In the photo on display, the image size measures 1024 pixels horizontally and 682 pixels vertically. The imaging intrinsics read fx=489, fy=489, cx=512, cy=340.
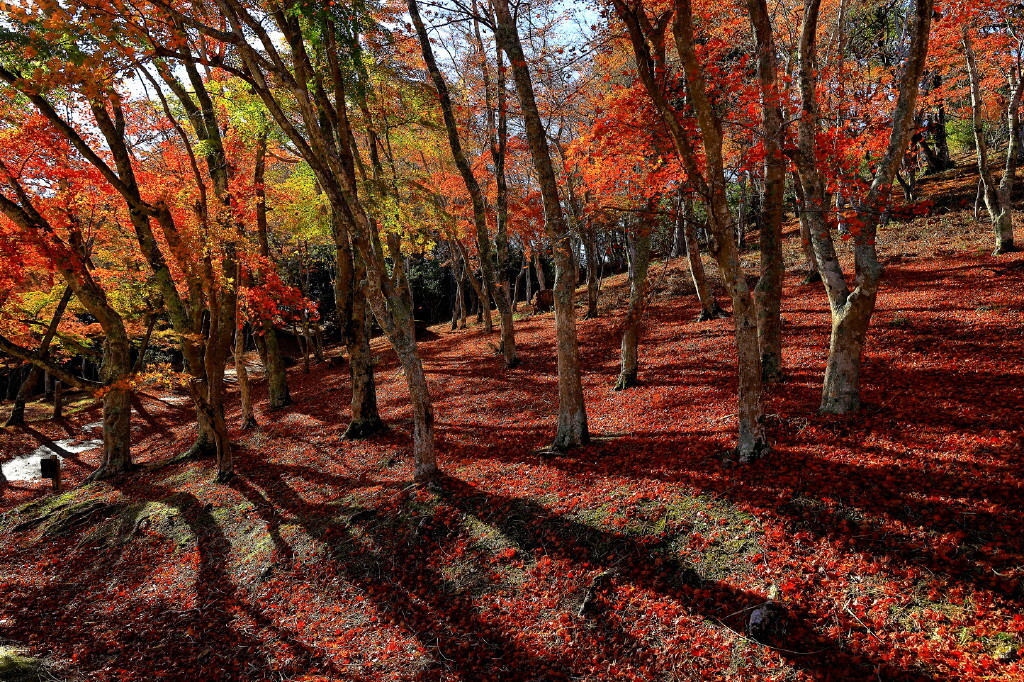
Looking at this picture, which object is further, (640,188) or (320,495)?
(640,188)

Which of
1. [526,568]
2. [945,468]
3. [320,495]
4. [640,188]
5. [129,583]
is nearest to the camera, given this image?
[945,468]

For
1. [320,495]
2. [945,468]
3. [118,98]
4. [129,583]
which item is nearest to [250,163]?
[118,98]

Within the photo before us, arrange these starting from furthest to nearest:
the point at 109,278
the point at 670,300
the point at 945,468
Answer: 1. the point at 670,300
2. the point at 109,278
3. the point at 945,468

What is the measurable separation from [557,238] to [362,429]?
739 cm

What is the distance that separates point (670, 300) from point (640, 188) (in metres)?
8.75

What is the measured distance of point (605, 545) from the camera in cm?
559

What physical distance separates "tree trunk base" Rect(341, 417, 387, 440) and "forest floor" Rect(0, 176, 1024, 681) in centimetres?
46

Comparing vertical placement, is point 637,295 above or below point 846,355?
above

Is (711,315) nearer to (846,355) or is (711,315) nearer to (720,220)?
(846,355)

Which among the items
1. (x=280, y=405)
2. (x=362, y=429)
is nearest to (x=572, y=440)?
(x=362, y=429)

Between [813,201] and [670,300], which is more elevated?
[813,201]

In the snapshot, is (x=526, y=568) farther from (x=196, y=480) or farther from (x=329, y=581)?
(x=196, y=480)

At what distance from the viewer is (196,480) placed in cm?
1142

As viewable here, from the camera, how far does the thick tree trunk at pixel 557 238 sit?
7137 mm
